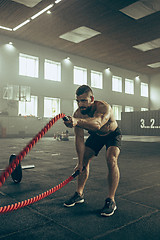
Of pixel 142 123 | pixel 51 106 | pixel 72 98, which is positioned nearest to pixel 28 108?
Answer: pixel 51 106

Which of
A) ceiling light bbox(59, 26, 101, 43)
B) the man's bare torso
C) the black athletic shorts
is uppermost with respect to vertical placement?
ceiling light bbox(59, 26, 101, 43)

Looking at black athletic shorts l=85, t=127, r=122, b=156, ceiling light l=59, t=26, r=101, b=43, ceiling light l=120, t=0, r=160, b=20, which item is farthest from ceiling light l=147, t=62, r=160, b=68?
black athletic shorts l=85, t=127, r=122, b=156

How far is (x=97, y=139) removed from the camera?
2.50 metres

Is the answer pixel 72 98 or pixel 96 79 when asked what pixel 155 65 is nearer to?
pixel 96 79

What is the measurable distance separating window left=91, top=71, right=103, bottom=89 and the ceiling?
A: 1839 millimetres

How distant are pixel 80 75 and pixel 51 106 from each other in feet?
13.2

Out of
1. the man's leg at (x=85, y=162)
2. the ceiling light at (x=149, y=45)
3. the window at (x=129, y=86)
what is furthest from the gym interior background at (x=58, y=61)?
the man's leg at (x=85, y=162)

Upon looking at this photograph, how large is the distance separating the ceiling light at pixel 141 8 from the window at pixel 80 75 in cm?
782

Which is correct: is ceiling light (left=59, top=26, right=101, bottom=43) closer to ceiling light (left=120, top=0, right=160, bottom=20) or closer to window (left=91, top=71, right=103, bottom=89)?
ceiling light (left=120, top=0, right=160, bottom=20)

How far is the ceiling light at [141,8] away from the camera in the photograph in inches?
438

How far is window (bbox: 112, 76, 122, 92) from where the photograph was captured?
22.4m

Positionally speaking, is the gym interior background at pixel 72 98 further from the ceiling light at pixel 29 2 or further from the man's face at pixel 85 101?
the man's face at pixel 85 101

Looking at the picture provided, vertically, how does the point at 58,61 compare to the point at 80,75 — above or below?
above

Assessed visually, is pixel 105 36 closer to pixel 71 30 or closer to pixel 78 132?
pixel 71 30
